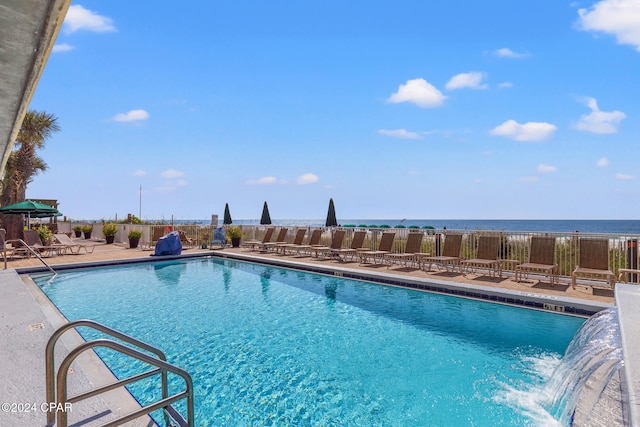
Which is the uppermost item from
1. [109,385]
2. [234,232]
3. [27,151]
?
[27,151]

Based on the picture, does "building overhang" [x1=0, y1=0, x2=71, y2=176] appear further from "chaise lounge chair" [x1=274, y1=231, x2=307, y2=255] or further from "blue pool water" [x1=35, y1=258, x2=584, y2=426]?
"chaise lounge chair" [x1=274, y1=231, x2=307, y2=255]

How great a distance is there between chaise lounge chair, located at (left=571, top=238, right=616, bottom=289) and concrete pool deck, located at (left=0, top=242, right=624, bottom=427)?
0.39m

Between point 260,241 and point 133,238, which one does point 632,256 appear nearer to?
point 260,241

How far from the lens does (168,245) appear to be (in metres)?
13.6

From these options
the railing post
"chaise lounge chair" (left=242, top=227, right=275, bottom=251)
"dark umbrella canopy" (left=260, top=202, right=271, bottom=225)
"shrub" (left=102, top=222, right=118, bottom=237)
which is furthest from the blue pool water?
"shrub" (left=102, top=222, right=118, bottom=237)

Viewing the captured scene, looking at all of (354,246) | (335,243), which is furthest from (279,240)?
(354,246)

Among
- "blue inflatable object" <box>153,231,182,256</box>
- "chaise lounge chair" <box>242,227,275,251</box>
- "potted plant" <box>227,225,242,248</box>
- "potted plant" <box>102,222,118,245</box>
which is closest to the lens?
"blue inflatable object" <box>153,231,182,256</box>

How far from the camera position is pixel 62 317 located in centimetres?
565

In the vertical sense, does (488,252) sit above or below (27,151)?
below

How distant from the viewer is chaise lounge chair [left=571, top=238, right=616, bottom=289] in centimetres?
721

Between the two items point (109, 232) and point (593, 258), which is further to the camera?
point (109, 232)

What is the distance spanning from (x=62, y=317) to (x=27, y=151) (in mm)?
25130

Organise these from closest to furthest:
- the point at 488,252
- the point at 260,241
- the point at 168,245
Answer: the point at 488,252, the point at 168,245, the point at 260,241

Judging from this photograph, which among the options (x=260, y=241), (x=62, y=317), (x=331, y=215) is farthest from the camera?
(x=331, y=215)
